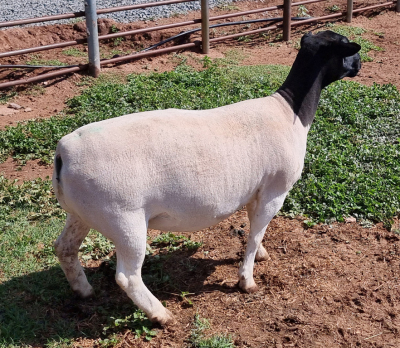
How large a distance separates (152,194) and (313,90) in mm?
1512

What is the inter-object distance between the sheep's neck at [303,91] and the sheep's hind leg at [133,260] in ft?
4.73

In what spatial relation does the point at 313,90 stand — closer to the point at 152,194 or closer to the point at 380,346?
the point at 152,194

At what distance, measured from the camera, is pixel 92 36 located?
833cm

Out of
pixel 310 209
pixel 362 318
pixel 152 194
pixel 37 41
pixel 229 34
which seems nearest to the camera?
pixel 152 194

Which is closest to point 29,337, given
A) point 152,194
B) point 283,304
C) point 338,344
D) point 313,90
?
point 152,194

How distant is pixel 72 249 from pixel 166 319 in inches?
32.0

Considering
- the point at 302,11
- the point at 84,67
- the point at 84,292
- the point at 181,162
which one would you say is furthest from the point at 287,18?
the point at 84,292

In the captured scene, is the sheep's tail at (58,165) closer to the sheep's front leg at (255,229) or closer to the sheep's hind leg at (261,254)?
the sheep's front leg at (255,229)

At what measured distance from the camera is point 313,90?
383cm

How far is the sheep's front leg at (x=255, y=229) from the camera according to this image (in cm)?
371

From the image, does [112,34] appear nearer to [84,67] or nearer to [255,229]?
[84,67]

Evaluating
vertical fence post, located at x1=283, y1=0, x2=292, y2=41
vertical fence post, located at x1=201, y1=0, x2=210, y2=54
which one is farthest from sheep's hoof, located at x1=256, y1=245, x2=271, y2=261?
vertical fence post, located at x1=283, y1=0, x2=292, y2=41

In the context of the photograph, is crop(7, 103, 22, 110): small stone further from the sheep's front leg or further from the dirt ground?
the sheep's front leg

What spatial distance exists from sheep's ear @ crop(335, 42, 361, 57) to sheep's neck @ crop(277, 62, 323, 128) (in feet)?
0.66
